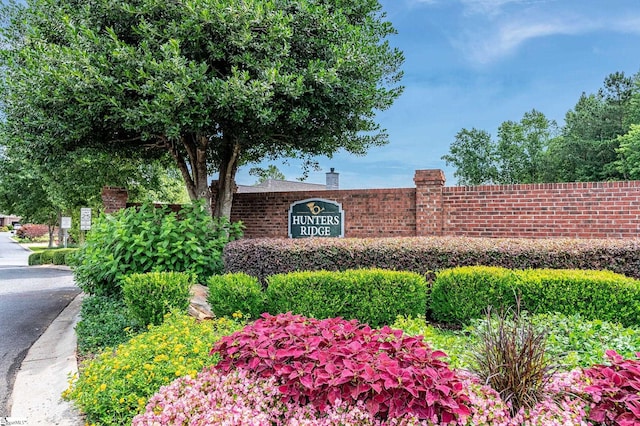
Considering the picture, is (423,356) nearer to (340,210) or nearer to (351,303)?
(351,303)

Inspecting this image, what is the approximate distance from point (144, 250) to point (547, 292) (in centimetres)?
531

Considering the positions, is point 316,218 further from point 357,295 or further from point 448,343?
point 448,343

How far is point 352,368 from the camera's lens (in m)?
2.29

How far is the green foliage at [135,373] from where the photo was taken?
2.97m

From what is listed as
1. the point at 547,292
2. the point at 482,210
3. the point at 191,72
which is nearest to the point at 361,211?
the point at 482,210

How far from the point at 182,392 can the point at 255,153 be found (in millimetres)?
9044

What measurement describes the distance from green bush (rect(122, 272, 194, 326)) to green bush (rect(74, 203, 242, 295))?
98cm

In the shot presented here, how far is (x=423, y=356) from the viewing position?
2.42m

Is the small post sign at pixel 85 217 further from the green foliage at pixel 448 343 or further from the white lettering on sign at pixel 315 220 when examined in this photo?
the green foliage at pixel 448 343

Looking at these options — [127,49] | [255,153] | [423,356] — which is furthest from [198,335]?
[255,153]

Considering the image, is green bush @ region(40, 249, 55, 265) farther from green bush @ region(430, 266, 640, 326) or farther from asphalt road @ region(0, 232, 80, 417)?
green bush @ region(430, 266, 640, 326)

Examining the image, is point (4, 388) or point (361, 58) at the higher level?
point (361, 58)

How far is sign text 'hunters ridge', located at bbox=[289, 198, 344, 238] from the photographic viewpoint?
918 centimetres

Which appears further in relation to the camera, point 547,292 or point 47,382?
point 547,292
